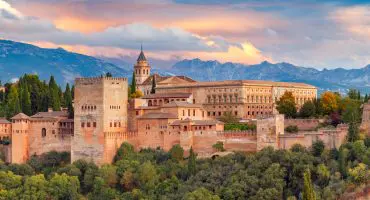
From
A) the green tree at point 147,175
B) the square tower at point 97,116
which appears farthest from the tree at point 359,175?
the square tower at point 97,116

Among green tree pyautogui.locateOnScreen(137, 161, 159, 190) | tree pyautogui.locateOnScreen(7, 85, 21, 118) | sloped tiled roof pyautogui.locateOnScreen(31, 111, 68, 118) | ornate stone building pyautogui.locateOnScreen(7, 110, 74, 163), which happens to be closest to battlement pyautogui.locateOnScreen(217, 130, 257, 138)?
green tree pyautogui.locateOnScreen(137, 161, 159, 190)

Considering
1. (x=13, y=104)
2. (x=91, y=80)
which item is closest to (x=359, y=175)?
(x=91, y=80)

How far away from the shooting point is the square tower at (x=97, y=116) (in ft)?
170

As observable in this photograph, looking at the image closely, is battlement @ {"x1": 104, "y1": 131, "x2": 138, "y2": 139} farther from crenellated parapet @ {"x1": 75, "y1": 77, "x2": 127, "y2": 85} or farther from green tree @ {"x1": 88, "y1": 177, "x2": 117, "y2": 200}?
green tree @ {"x1": 88, "y1": 177, "x2": 117, "y2": 200}

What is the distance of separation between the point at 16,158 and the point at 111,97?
836 cm

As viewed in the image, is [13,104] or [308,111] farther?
[13,104]

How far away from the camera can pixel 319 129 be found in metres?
49.1

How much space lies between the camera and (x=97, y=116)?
52.0 m

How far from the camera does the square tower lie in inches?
2042

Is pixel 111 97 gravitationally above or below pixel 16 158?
above

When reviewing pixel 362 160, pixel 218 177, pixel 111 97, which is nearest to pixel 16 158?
pixel 111 97

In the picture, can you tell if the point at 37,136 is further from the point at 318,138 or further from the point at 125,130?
the point at 318,138

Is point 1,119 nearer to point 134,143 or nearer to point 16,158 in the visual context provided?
point 16,158

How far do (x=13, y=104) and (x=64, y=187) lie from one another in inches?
631
